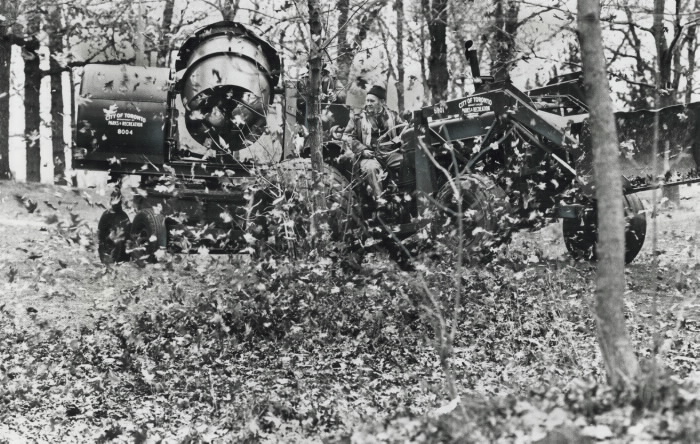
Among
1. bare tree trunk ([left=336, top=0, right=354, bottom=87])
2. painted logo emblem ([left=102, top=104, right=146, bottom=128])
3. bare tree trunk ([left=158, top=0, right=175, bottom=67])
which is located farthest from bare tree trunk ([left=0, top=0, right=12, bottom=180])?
bare tree trunk ([left=336, top=0, right=354, bottom=87])

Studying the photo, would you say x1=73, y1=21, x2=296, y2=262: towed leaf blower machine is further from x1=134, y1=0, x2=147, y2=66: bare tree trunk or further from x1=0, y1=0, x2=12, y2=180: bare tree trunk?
x1=0, y1=0, x2=12, y2=180: bare tree trunk

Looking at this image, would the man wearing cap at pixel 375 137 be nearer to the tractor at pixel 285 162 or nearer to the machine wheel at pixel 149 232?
the tractor at pixel 285 162

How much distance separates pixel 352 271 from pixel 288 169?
128 cm

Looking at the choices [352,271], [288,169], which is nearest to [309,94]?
[288,169]

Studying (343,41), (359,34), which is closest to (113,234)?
(359,34)

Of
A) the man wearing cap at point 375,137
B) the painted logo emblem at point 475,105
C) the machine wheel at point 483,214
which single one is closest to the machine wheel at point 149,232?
the man wearing cap at point 375,137

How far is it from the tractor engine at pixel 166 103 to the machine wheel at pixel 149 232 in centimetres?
62

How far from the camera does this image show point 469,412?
473 centimetres

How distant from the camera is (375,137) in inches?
416

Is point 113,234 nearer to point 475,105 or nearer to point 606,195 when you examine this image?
point 475,105

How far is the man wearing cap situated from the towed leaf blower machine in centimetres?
114

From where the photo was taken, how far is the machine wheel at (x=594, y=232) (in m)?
10.3

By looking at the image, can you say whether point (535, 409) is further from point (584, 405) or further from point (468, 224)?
point (468, 224)

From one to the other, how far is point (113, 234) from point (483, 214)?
220 inches
